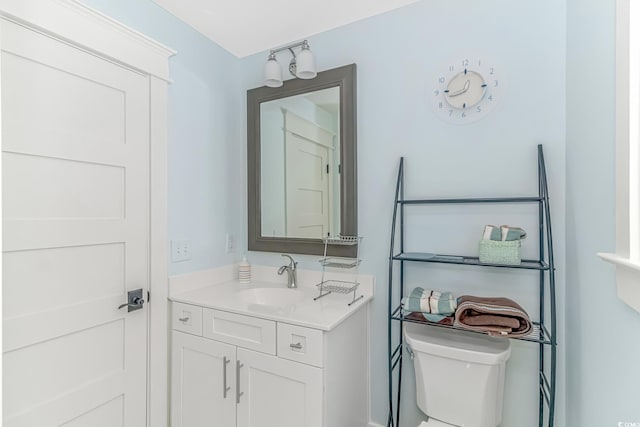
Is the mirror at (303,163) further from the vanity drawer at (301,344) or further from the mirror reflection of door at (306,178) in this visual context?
the vanity drawer at (301,344)

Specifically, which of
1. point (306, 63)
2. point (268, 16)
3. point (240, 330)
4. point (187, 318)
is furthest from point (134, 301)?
point (268, 16)

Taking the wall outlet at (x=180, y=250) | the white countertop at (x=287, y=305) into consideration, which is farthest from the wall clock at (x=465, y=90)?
the wall outlet at (x=180, y=250)

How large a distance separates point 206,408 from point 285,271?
81 cm

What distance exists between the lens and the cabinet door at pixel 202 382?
4.94 feet

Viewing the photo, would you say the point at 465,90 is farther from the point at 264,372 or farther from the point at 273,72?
the point at 264,372

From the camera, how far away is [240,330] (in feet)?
4.89

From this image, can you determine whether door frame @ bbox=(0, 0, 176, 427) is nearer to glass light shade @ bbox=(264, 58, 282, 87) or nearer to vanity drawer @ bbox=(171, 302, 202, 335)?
vanity drawer @ bbox=(171, 302, 202, 335)

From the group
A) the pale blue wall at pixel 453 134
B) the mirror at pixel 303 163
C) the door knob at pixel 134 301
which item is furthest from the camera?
the mirror at pixel 303 163

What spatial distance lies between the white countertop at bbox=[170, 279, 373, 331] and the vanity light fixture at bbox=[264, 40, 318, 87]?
122cm

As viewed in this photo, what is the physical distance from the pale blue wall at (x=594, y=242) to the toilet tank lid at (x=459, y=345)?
268 millimetres

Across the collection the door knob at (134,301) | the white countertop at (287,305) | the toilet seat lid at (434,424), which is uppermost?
the door knob at (134,301)

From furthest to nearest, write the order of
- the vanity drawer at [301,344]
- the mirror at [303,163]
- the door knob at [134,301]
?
the mirror at [303,163]
the door knob at [134,301]
the vanity drawer at [301,344]

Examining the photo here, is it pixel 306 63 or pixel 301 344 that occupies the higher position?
pixel 306 63

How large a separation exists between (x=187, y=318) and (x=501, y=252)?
150 centimetres
